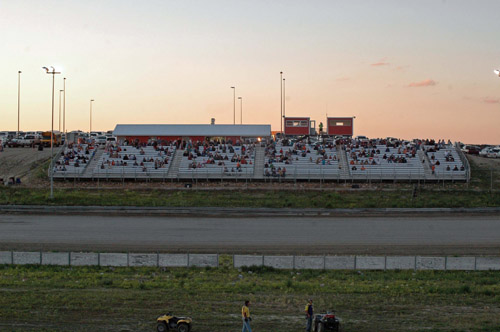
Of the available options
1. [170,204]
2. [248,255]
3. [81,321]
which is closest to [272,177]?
[170,204]

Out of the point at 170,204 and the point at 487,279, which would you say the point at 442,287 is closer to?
the point at 487,279

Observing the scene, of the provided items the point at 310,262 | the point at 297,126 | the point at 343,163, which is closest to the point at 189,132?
the point at 297,126

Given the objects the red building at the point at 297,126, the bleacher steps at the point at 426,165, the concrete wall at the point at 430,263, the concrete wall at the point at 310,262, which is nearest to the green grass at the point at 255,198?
the bleacher steps at the point at 426,165

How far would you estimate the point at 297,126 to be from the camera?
230 ft

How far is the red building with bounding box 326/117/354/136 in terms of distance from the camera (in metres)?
69.1

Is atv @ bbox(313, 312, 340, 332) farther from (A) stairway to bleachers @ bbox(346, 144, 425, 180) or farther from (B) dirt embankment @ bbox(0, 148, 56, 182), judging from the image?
(B) dirt embankment @ bbox(0, 148, 56, 182)

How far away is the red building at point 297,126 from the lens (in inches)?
2761

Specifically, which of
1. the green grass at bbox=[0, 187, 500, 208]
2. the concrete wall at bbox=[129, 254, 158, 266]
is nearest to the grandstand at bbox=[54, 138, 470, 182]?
the green grass at bbox=[0, 187, 500, 208]

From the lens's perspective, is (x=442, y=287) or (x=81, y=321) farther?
(x=442, y=287)

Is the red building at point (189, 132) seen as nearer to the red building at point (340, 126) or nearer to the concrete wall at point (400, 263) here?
the red building at point (340, 126)

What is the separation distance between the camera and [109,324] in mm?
17328

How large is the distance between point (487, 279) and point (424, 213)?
18.4m

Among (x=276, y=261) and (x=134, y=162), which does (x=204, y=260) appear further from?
(x=134, y=162)

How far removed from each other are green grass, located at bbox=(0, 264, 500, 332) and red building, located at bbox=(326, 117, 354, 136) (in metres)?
46.0
